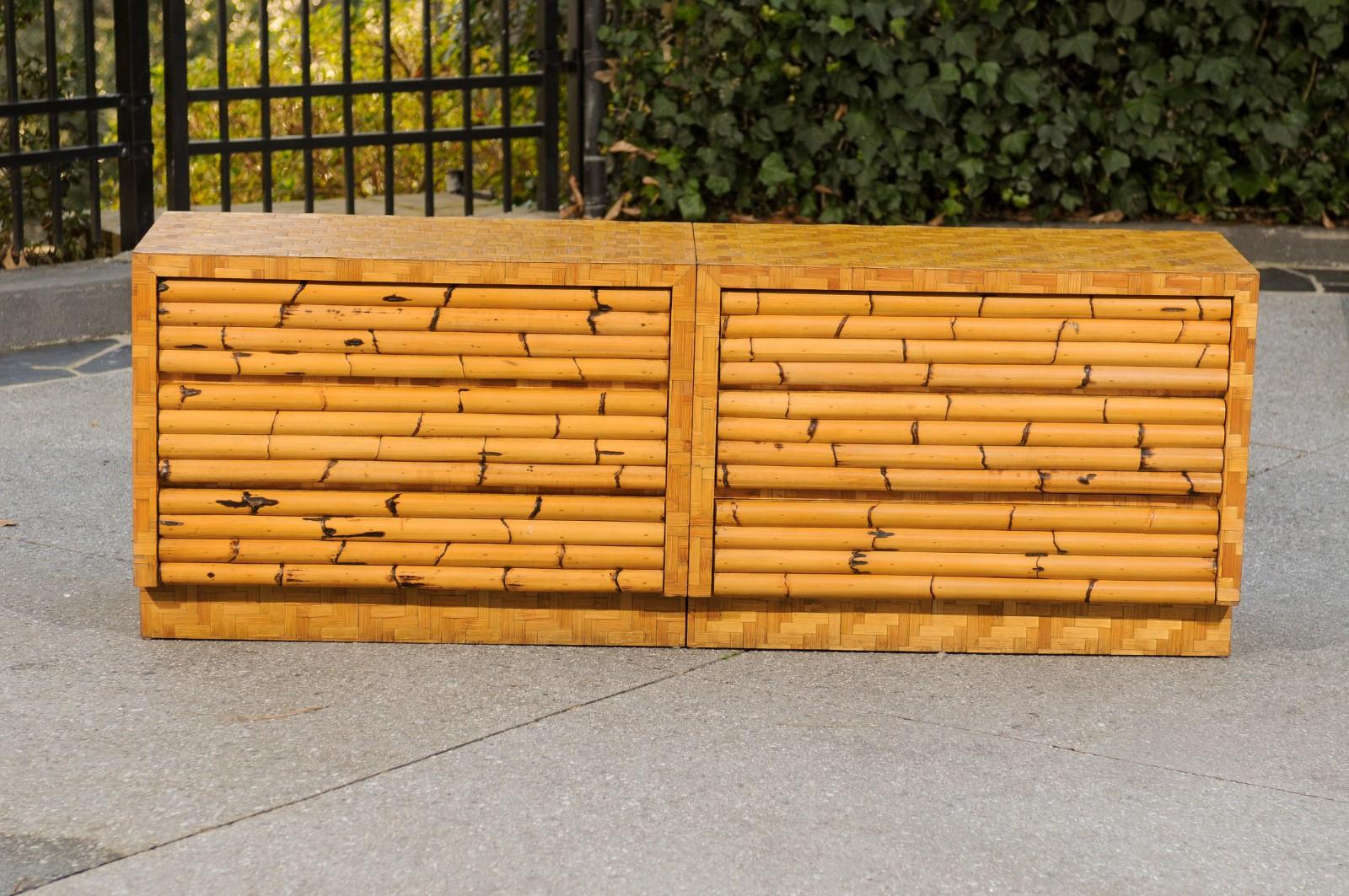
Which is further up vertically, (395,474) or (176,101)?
(176,101)

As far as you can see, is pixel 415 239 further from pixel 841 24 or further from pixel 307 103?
pixel 841 24

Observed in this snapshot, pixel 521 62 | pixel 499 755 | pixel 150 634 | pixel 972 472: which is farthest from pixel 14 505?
pixel 521 62

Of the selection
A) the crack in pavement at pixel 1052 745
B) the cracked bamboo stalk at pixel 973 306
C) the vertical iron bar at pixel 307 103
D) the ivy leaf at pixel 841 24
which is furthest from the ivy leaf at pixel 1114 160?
the crack in pavement at pixel 1052 745

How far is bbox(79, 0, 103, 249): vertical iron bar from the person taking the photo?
692cm

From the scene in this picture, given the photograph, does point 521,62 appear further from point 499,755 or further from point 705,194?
point 499,755

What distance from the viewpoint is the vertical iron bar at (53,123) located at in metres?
6.78

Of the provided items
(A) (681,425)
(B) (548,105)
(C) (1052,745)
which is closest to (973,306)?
(A) (681,425)

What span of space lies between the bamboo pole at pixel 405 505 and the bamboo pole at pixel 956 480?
0.73 feet

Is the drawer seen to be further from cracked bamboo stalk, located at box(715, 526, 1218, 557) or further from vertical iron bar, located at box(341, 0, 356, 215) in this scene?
vertical iron bar, located at box(341, 0, 356, 215)

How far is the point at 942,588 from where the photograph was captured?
12.6ft

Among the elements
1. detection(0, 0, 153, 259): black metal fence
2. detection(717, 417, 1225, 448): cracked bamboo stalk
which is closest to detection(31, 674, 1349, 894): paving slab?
detection(717, 417, 1225, 448): cracked bamboo stalk

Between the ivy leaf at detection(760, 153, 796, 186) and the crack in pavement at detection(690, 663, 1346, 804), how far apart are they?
15.9ft

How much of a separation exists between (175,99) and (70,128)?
46cm

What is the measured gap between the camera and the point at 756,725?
11.5ft
